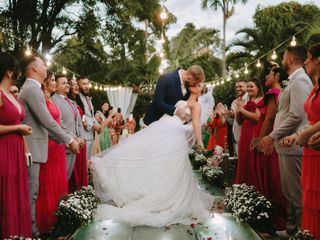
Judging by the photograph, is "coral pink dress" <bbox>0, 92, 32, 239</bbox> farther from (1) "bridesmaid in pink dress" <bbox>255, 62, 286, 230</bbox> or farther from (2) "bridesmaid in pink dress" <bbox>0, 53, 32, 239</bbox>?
(1) "bridesmaid in pink dress" <bbox>255, 62, 286, 230</bbox>

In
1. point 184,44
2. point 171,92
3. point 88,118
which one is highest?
point 184,44

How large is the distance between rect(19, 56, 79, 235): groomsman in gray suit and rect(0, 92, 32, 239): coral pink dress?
1.68 ft

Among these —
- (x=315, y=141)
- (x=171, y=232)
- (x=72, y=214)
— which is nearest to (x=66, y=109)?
(x=72, y=214)

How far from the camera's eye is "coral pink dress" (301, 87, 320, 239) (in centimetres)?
356

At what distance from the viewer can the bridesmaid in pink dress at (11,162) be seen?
3.95 metres

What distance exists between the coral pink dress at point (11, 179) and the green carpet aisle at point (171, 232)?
36.0 inches

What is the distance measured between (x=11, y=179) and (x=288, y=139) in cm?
275

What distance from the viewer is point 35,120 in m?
4.74

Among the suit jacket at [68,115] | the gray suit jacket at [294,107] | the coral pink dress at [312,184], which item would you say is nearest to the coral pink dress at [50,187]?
the suit jacket at [68,115]

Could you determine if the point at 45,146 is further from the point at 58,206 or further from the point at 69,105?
the point at 69,105

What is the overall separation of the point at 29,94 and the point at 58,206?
152 cm

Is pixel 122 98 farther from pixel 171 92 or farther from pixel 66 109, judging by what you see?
pixel 171 92

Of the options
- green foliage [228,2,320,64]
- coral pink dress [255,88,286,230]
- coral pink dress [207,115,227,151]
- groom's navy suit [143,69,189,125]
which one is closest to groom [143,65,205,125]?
groom's navy suit [143,69,189,125]

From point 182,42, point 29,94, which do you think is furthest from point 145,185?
point 182,42
